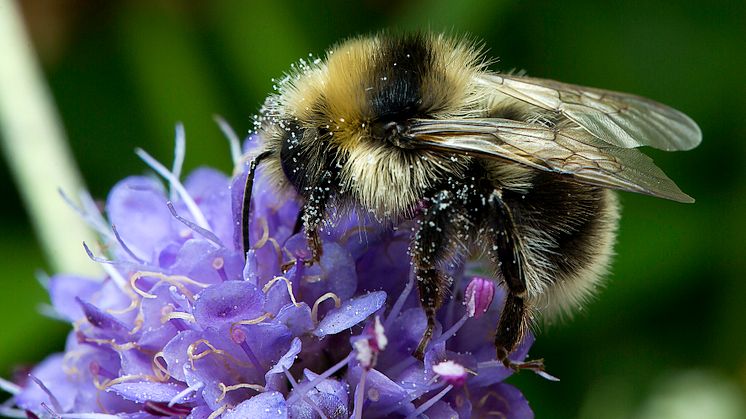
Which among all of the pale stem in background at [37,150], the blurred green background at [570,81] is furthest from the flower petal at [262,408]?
the blurred green background at [570,81]

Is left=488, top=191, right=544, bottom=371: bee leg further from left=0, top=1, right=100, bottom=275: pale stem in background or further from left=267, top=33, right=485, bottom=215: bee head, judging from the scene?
Answer: left=0, top=1, right=100, bottom=275: pale stem in background

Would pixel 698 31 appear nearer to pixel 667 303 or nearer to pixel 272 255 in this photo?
pixel 667 303

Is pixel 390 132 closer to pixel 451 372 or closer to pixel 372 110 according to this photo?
pixel 372 110

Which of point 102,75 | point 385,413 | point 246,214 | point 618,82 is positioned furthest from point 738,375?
point 102,75

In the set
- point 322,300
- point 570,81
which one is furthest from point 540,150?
point 570,81

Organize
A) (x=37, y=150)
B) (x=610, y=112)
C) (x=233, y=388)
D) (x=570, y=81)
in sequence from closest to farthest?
(x=233, y=388) → (x=610, y=112) → (x=37, y=150) → (x=570, y=81)

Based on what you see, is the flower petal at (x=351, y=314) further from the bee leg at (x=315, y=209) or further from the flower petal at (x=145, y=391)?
the flower petal at (x=145, y=391)
